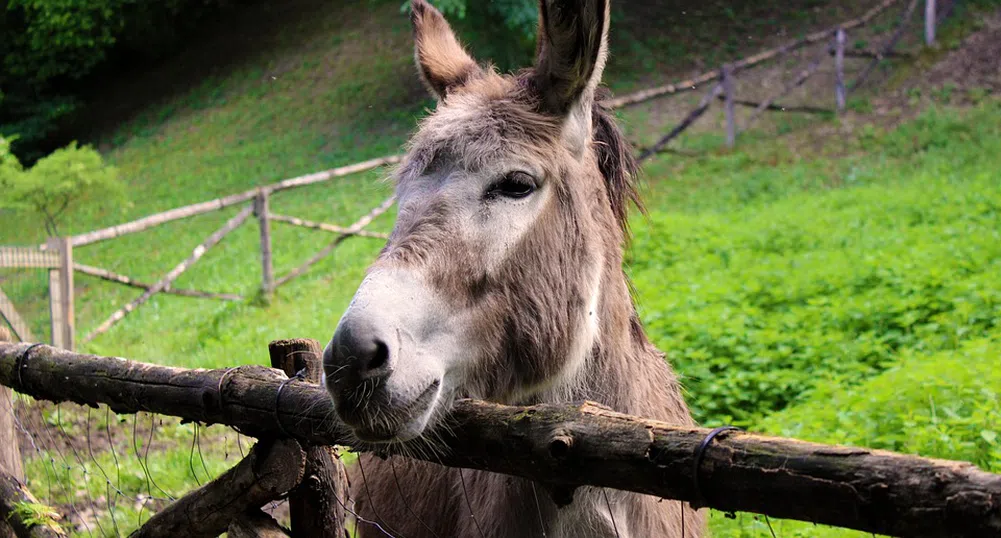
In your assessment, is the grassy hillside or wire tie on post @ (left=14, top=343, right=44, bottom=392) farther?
the grassy hillside

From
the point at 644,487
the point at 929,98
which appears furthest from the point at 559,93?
the point at 929,98

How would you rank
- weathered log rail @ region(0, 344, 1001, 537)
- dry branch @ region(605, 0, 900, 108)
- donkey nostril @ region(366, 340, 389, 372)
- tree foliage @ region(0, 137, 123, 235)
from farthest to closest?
dry branch @ region(605, 0, 900, 108) → tree foliage @ region(0, 137, 123, 235) → donkey nostril @ region(366, 340, 389, 372) → weathered log rail @ region(0, 344, 1001, 537)

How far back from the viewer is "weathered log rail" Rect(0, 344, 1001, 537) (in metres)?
1.41

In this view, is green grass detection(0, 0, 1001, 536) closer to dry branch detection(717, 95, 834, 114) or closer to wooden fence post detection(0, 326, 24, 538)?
wooden fence post detection(0, 326, 24, 538)

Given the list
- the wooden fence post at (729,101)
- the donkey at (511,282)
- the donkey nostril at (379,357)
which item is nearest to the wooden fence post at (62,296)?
the donkey at (511,282)

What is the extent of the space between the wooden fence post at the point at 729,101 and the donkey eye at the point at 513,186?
14.9 meters


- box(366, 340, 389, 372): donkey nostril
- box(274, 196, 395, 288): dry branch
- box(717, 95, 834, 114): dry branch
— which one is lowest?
box(274, 196, 395, 288): dry branch

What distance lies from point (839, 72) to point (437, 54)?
1617 centimetres

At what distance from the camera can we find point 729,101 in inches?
664

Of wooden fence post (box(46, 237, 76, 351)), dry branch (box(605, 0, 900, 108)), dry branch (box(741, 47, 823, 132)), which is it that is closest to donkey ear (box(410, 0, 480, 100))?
wooden fence post (box(46, 237, 76, 351))

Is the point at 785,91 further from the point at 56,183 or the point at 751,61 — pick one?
the point at 56,183

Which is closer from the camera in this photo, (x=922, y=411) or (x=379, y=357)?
(x=379, y=357)

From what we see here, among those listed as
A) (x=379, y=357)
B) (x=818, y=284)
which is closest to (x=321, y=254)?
(x=818, y=284)

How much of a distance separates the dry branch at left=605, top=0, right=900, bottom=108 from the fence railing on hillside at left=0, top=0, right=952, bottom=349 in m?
0.02
